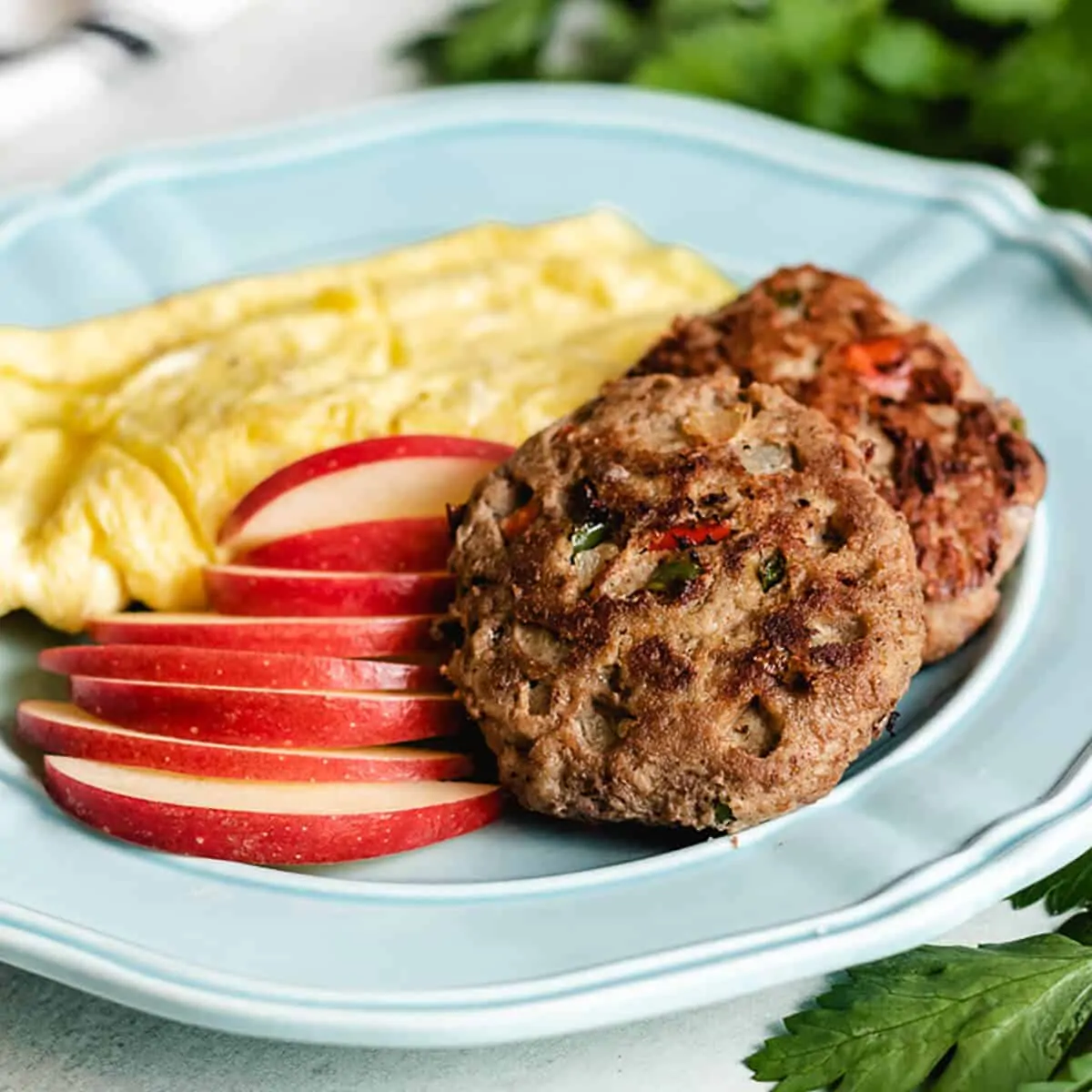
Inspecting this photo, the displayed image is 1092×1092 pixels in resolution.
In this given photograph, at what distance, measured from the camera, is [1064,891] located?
3.64 metres

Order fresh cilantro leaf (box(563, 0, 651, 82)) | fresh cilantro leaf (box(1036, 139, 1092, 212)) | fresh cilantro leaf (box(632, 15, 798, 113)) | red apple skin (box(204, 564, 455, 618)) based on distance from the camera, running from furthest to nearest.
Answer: fresh cilantro leaf (box(563, 0, 651, 82)) → fresh cilantro leaf (box(632, 15, 798, 113)) → fresh cilantro leaf (box(1036, 139, 1092, 212)) → red apple skin (box(204, 564, 455, 618))

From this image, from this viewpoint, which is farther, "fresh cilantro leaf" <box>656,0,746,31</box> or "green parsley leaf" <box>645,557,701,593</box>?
"fresh cilantro leaf" <box>656,0,746,31</box>

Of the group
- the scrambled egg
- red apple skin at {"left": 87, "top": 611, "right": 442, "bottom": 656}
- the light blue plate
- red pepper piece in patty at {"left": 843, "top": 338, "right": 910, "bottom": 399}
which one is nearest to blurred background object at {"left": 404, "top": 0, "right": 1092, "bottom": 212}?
the light blue plate

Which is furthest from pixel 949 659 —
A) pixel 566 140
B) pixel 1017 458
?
pixel 566 140

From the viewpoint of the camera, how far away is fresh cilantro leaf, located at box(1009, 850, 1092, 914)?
3.62 meters

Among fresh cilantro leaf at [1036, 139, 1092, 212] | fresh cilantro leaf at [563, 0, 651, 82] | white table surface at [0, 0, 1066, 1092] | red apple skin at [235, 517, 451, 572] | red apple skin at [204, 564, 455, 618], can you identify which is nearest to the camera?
white table surface at [0, 0, 1066, 1092]

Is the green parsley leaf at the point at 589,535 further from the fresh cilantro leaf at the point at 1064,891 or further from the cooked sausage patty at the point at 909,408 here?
the fresh cilantro leaf at the point at 1064,891

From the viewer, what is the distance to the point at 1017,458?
13.7 feet

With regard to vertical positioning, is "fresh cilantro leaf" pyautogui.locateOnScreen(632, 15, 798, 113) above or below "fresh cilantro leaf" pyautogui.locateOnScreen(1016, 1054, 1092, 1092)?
above

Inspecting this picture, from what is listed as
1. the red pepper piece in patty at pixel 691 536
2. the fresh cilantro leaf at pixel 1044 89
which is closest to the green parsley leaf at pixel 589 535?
the red pepper piece in patty at pixel 691 536

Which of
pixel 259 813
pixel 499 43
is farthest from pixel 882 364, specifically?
pixel 499 43

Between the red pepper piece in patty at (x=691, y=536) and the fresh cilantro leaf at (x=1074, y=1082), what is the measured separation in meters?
1.34

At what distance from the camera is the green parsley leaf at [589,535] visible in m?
3.60

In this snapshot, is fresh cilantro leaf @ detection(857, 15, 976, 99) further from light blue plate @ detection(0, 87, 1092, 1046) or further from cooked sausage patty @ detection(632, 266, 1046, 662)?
cooked sausage patty @ detection(632, 266, 1046, 662)
